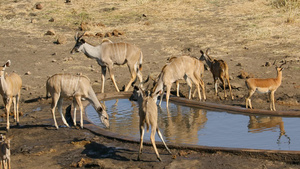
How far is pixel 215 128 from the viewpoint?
8805mm

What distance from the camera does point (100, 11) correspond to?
20469 mm

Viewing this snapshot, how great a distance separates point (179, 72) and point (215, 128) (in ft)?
7.99

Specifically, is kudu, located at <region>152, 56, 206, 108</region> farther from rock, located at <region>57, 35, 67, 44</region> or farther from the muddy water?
rock, located at <region>57, 35, 67, 44</region>

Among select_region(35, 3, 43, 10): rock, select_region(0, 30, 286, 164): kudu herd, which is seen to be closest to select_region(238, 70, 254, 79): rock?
select_region(0, 30, 286, 164): kudu herd

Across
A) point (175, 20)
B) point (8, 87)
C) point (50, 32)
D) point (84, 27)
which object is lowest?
point (8, 87)

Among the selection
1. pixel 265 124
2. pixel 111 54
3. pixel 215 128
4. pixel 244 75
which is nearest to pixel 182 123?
pixel 215 128

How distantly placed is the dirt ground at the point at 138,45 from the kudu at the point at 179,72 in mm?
606

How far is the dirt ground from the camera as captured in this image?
285 inches

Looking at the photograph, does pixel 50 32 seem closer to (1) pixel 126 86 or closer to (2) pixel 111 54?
(2) pixel 111 54

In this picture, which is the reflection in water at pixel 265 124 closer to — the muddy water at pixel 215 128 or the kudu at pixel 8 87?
the muddy water at pixel 215 128

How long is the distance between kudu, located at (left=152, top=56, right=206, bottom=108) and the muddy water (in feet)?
1.78

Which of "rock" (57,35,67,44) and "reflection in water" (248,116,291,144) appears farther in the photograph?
"rock" (57,35,67,44)

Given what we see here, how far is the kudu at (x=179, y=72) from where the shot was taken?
10656mm

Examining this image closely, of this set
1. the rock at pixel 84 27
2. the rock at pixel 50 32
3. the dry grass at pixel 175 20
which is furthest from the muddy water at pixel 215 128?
the rock at pixel 84 27
